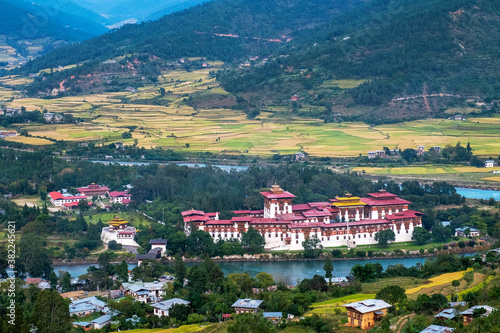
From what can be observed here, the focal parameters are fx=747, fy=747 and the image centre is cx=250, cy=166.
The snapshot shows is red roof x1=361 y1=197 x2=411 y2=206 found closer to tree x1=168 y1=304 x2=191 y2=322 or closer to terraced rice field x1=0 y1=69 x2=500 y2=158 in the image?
terraced rice field x1=0 y1=69 x2=500 y2=158

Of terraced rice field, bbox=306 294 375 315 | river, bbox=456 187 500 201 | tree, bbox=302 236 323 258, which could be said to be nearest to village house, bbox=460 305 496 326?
terraced rice field, bbox=306 294 375 315

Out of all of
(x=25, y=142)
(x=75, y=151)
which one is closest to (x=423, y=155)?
(x=75, y=151)

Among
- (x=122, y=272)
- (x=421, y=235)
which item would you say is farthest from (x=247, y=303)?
(x=421, y=235)

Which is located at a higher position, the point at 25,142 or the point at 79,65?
the point at 79,65

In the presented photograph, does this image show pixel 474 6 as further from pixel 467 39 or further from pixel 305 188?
pixel 305 188

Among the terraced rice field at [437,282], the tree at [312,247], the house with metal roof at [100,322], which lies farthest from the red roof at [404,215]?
the house with metal roof at [100,322]

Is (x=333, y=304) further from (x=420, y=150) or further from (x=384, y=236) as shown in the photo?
(x=420, y=150)

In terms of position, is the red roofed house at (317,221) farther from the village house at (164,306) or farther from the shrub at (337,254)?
the village house at (164,306)
